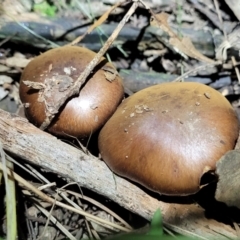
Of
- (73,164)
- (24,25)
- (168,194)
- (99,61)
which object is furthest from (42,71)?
(168,194)

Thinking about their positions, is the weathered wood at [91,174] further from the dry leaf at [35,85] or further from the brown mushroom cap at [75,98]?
the dry leaf at [35,85]

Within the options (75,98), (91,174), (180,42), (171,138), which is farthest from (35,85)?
(180,42)

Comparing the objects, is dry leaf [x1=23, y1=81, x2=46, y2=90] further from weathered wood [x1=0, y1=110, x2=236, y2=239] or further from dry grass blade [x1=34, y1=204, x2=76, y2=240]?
dry grass blade [x1=34, y1=204, x2=76, y2=240]

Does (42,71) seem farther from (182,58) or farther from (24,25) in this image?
(182,58)

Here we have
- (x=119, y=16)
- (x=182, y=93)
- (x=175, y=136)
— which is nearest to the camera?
(x=175, y=136)

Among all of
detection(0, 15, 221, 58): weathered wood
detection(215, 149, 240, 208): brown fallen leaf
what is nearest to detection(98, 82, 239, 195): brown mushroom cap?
detection(215, 149, 240, 208): brown fallen leaf

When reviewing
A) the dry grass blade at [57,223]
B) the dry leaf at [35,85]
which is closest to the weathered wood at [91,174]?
the dry leaf at [35,85]
